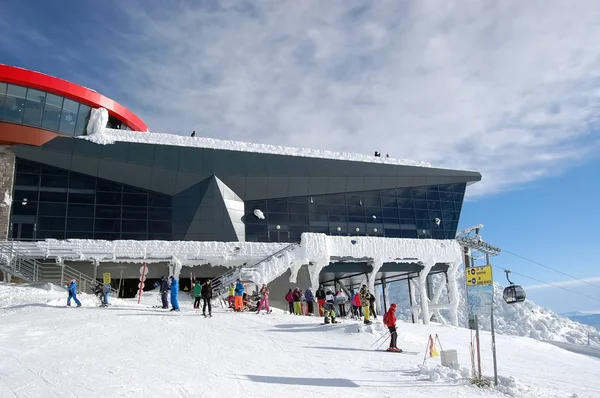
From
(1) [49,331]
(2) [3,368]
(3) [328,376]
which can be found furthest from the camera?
(1) [49,331]

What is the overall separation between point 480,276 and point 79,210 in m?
24.1

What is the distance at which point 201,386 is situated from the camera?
8.78 meters

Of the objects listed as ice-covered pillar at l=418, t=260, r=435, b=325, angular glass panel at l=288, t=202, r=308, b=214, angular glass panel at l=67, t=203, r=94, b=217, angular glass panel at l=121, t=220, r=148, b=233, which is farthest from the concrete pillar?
ice-covered pillar at l=418, t=260, r=435, b=325

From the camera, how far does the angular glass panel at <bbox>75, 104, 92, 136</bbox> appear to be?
29906mm

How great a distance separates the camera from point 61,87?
94.6 feet

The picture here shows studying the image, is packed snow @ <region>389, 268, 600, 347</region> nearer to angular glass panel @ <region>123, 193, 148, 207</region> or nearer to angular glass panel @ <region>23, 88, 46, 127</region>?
angular glass panel @ <region>123, 193, 148, 207</region>

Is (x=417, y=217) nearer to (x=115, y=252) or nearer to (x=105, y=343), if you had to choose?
(x=115, y=252)

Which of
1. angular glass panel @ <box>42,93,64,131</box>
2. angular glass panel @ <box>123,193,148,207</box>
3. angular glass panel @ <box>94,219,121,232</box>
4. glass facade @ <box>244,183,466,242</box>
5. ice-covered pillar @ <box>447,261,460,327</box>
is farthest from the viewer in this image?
ice-covered pillar @ <box>447,261,460,327</box>

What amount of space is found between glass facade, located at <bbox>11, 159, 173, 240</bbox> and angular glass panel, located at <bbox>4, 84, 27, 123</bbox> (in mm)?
2371

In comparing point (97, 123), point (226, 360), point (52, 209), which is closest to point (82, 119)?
point (97, 123)

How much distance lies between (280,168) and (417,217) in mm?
10486

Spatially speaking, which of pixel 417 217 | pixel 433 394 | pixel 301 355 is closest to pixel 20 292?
pixel 301 355

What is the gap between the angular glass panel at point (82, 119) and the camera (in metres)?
29.9

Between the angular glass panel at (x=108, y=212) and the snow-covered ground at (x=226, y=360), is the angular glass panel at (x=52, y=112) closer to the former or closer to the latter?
the angular glass panel at (x=108, y=212)
